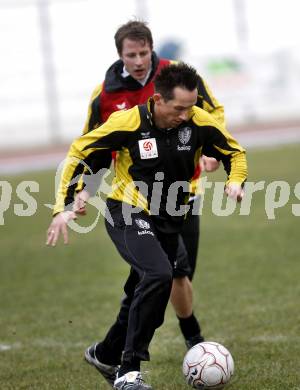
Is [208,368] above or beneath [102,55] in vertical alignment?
beneath

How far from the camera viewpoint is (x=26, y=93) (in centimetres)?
2638

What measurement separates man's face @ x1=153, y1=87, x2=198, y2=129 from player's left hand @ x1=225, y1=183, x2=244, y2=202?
45cm

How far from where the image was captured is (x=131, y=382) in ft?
15.4

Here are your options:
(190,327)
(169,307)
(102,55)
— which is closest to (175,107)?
(190,327)

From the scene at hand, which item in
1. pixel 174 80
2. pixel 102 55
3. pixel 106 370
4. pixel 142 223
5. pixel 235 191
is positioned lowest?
pixel 106 370

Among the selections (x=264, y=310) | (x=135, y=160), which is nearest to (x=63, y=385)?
(x=135, y=160)

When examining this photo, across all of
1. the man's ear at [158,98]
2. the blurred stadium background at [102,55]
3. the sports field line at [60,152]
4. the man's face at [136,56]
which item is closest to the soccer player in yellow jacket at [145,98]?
the man's face at [136,56]

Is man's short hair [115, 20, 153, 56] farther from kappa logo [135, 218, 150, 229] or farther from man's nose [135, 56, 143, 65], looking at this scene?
kappa logo [135, 218, 150, 229]

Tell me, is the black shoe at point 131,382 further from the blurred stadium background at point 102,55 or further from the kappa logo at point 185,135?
the blurred stadium background at point 102,55

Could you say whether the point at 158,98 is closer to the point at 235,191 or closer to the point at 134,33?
the point at 235,191

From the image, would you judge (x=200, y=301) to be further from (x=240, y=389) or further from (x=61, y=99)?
(x=61, y=99)

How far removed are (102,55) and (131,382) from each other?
71.4 feet

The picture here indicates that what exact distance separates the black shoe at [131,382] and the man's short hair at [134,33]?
231 cm

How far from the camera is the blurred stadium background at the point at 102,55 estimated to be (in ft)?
84.7
